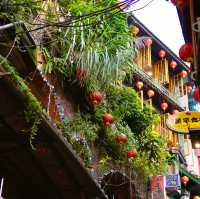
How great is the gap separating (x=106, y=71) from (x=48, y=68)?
132cm

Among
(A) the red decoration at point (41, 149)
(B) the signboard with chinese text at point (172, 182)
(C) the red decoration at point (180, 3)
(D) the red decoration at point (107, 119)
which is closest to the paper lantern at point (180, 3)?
(C) the red decoration at point (180, 3)

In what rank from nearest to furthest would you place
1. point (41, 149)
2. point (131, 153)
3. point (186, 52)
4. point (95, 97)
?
point (186, 52)
point (41, 149)
point (95, 97)
point (131, 153)

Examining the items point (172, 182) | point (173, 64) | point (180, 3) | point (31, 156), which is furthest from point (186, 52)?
point (173, 64)

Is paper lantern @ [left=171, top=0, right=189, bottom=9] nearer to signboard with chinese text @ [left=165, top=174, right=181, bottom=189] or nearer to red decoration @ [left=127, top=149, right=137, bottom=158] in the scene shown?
red decoration @ [left=127, top=149, right=137, bottom=158]

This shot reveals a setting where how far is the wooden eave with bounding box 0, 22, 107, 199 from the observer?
6867mm

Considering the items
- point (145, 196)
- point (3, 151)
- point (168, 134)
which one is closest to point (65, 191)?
point (3, 151)

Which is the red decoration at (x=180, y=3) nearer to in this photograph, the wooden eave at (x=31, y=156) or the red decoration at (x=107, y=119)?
the wooden eave at (x=31, y=156)

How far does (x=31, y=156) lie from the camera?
797 cm

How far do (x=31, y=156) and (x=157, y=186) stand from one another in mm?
4904

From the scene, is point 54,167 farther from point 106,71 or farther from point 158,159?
point 158,159

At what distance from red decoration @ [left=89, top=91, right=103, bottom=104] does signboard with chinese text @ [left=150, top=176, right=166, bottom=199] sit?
3.27 m

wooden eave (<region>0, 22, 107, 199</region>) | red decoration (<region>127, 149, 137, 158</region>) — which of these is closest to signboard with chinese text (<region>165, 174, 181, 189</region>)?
red decoration (<region>127, 149, 137, 158</region>)

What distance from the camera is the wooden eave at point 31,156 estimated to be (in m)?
6.87

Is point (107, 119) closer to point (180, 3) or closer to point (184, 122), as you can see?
point (184, 122)
